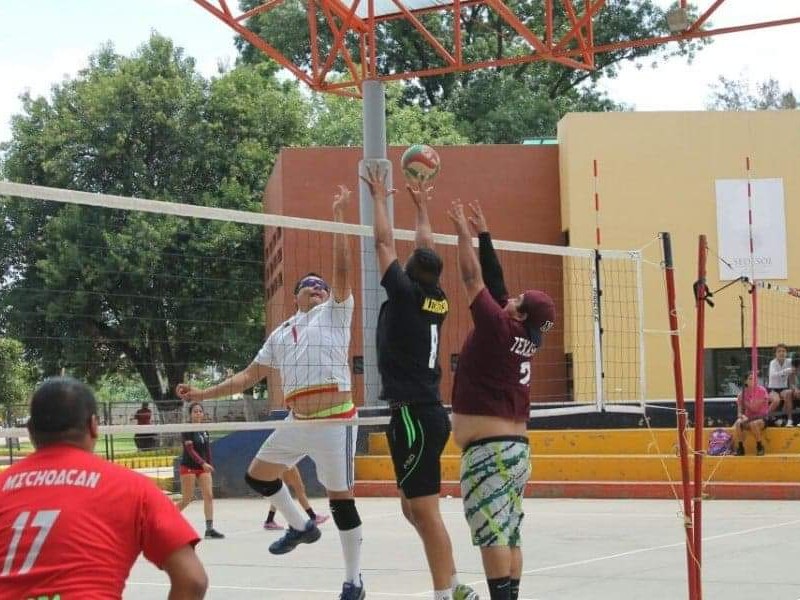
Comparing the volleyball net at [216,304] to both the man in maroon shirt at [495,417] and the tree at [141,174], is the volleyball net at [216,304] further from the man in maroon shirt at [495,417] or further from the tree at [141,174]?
the man in maroon shirt at [495,417]

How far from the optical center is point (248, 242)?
110ft

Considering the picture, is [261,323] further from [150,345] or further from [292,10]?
[292,10]

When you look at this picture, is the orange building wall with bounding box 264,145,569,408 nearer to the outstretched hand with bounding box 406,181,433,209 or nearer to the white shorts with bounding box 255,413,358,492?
the white shorts with bounding box 255,413,358,492

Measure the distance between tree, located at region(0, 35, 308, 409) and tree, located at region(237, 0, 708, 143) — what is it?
661 cm

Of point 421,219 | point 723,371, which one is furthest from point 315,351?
point 723,371

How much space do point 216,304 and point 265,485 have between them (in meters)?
21.0

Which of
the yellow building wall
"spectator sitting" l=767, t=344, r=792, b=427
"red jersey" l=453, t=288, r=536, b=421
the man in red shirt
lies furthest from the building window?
the man in red shirt

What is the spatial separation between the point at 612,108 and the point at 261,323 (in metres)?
23.8

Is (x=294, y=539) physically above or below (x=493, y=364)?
below

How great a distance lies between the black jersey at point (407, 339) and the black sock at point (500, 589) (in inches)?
46.8

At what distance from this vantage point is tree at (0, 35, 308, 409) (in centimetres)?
3084

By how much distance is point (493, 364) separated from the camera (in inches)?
262

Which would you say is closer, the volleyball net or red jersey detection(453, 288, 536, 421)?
red jersey detection(453, 288, 536, 421)

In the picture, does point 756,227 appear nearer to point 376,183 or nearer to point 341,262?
point 341,262
